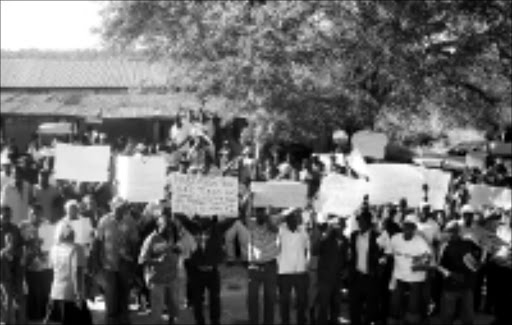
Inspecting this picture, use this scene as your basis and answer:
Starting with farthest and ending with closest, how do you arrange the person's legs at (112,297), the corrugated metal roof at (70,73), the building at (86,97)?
the corrugated metal roof at (70,73)
the building at (86,97)
the person's legs at (112,297)

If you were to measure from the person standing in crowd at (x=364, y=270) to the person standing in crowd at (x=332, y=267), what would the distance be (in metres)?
0.14

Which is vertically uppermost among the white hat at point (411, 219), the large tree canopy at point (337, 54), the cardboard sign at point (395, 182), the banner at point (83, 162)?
the large tree canopy at point (337, 54)

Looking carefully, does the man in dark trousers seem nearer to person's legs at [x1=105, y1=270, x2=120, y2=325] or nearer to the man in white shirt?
the man in white shirt

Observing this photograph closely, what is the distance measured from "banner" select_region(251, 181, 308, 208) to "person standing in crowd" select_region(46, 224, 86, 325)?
8.87 ft

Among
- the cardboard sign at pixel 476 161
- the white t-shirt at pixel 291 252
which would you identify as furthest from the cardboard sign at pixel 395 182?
the cardboard sign at pixel 476 161

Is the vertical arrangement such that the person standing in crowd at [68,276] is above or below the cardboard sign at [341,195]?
below

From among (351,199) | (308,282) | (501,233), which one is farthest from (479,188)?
(308,282)

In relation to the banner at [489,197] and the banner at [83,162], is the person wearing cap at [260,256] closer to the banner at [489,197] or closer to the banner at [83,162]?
the banner at [83,162]

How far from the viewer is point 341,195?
11672 mm

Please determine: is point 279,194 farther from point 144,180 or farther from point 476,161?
point 476,161

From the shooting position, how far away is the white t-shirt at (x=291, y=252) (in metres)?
10.9

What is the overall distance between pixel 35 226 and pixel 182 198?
1831 mm

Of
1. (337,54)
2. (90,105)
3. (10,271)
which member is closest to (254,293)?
(10,271)

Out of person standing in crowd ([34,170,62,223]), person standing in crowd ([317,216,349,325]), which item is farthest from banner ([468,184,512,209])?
person standing in crowd ([34,170,62,223])
